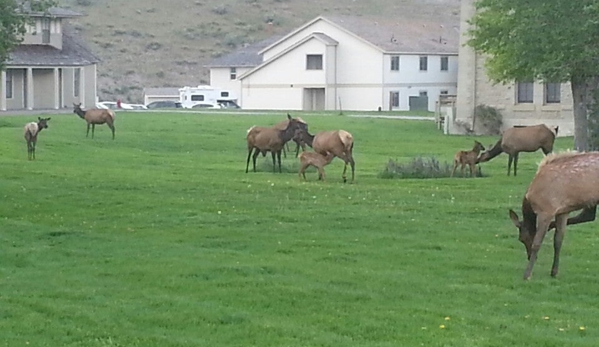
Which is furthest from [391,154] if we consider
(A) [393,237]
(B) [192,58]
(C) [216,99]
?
(B) [192,58]

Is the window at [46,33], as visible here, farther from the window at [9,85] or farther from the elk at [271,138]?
the elk at [271,138]

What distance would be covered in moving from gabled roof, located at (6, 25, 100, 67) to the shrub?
77.3 ft

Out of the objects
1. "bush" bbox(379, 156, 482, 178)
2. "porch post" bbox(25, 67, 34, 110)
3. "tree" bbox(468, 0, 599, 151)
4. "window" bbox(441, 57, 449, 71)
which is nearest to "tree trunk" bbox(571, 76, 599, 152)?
"tree" bbox(468, 0, 599, 151)

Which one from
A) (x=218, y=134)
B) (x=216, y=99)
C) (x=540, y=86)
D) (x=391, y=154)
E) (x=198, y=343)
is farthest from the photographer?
(x=216, y=99)

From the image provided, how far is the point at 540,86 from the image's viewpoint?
2156 inches

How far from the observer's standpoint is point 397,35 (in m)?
83.4

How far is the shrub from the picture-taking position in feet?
183

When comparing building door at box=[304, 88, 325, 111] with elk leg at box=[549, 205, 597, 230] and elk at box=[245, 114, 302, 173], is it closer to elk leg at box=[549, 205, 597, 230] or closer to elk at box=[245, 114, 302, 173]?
elk at box=[245, 114, 302, 173]

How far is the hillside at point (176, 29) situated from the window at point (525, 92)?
4567 centimetres

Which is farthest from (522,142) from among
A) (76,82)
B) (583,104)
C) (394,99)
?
(394,99)

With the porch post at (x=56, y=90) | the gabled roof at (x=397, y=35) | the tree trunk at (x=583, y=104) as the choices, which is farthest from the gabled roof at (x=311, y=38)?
the tree trunk at (x=583, y=104)

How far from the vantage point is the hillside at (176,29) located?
102m

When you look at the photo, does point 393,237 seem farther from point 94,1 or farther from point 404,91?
point 94,1

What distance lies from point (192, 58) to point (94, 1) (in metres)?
16.8
